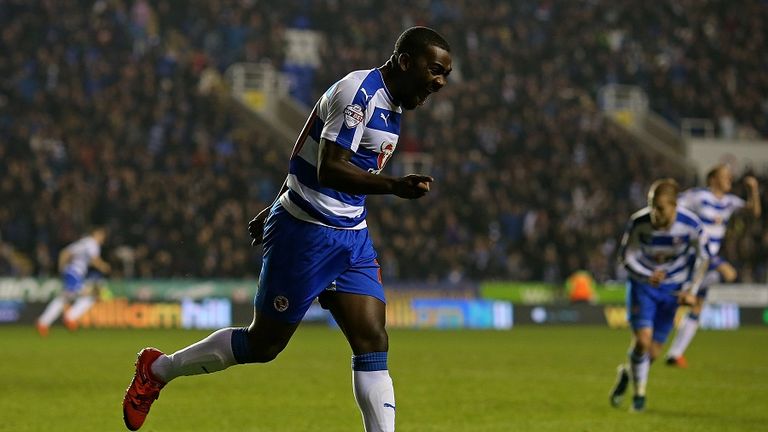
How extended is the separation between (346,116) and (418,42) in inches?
23.8

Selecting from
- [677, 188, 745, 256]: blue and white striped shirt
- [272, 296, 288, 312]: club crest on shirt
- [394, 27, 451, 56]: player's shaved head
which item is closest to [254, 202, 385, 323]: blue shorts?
[272, 296, 288, 312]: club crest on shirt

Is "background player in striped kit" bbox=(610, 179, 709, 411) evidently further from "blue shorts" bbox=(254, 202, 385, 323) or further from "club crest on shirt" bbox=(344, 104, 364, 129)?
"club crest on shirt" bbox=(344, 104, 364, 129)

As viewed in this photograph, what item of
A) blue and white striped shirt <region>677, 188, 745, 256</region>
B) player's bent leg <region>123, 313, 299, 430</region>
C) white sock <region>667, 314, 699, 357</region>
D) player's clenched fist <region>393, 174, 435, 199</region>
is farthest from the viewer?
blue and white striped shirt <region>677, 188, 745, 256</region>

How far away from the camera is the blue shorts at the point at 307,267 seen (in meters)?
7.17

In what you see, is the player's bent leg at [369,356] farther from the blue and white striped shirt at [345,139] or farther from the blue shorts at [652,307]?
the blue shorts at [652,307]

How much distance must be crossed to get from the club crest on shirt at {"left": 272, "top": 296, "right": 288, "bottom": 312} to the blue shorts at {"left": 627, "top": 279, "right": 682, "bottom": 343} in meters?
5.49

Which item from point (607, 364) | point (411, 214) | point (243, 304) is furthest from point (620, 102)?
point (607, 364)

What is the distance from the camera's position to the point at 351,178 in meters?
6.67

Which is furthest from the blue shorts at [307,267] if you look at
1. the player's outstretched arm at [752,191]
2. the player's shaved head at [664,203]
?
the player's outstretched arm at [752,191]

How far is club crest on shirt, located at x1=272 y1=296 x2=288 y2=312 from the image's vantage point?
→ 284 inches

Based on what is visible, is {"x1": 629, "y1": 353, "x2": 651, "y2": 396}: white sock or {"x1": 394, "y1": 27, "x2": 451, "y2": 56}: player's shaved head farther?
{"x1": 629, "y1": 353, "x2": 651, "y2": 396}: white sock

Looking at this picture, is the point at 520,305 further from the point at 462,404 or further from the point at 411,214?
the point at 462,404

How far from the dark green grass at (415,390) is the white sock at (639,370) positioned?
24cm

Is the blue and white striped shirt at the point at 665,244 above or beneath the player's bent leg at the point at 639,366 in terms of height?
above
